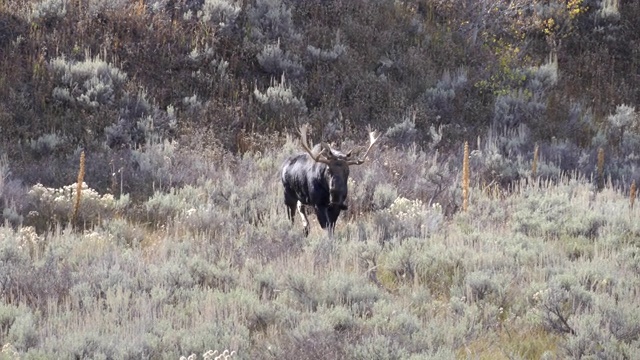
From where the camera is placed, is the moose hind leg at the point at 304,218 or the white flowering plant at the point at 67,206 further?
the white flowering plant at the point at 67,206

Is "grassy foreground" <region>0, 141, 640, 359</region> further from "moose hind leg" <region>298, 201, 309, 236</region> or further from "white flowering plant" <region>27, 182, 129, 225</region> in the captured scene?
"moose hind leg" <region>298, 201, 309, 236</region>

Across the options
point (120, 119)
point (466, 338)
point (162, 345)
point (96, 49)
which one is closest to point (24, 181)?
point (120, 119)

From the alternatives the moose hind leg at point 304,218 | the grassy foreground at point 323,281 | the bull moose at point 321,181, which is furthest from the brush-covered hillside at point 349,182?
the bull moose at point 321,181

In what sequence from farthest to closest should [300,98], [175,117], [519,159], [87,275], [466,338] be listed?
[300,98] < [175,117] < [519,159] < [87,275] < [466,338]

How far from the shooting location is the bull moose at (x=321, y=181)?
31.3 feet

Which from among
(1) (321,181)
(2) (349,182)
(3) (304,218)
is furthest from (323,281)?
(2) (349,182)

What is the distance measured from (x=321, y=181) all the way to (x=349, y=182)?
1981 millimetres

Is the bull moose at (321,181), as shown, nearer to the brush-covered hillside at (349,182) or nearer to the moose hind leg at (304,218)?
the moose hind leg at (304,218)

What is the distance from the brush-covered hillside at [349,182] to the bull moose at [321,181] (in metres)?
0.28

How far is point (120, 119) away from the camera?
1438 cm

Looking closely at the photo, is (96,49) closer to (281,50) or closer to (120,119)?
(120,119)

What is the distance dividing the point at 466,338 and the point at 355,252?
229cm

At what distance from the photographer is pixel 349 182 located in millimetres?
11734

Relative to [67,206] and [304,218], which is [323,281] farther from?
[67,206]
